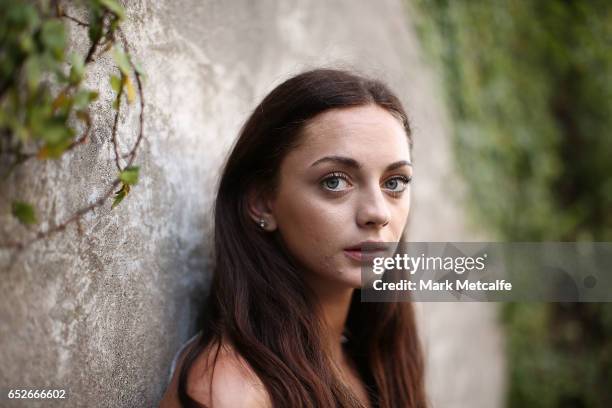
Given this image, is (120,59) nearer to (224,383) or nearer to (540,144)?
(224,383)

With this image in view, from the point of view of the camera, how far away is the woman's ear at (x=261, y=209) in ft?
6.65

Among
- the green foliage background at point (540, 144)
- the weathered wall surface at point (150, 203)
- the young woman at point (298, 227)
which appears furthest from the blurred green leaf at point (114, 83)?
the green foliage background at point (540, 144)

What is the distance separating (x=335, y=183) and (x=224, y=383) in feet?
2.19

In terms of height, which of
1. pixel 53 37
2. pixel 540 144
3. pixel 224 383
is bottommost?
pixel 224 383

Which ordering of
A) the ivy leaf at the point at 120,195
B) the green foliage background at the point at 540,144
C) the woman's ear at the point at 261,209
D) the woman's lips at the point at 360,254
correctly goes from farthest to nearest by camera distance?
the green foliage background at the point at 540,144 < the woman's ear at the point at 261,209 < the woman's lips at the point at 360,254 < the ivy leaf at the point at 120,195

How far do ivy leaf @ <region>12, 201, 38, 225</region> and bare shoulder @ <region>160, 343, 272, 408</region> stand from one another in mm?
681

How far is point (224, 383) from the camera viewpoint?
1660 millimetres

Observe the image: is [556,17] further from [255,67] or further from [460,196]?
[255,67]

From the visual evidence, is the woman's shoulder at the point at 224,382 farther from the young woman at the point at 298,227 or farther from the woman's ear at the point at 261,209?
the woman's ear at the point at 261,209

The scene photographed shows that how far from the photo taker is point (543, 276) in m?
4.71

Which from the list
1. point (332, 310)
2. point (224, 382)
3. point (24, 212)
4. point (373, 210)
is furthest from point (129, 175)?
point (332, 310)

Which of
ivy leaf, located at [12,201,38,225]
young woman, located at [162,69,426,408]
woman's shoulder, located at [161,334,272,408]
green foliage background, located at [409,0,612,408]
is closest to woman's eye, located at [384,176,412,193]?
young woman, located at [162,69,426,408]

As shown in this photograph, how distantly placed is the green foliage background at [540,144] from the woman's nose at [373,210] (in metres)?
2.48

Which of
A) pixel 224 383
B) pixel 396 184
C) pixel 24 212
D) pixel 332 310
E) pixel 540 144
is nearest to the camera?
pixel 24 212
